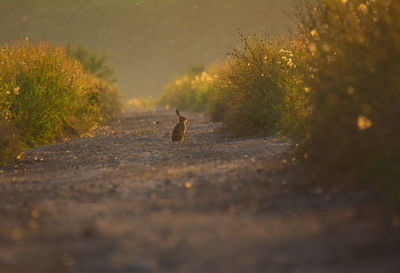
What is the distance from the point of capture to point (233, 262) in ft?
14.1

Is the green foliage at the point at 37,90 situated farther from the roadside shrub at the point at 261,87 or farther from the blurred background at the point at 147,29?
the blurred background at the point at 147,29

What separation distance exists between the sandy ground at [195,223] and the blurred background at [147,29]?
89162mm

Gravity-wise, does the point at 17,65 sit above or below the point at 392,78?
above

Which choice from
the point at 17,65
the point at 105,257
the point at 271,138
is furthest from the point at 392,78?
the point at 17,65

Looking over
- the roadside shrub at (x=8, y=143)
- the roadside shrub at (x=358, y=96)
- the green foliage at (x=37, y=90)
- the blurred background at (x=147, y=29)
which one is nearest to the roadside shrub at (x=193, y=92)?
the green foliage at (x=37, y=90)

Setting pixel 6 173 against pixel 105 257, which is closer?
pixel 105 257

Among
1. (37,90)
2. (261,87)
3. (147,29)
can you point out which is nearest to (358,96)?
(261,87)

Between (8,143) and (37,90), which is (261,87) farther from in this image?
(8,143)

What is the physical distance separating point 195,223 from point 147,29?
108142mm

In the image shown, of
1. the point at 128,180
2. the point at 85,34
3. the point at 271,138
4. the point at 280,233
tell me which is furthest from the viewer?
the point at 85,34

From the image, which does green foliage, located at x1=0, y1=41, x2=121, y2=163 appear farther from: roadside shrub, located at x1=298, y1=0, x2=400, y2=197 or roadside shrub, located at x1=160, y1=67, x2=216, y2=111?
roadside shrub, located at x1=160, y1=67, x2=216, y2=111

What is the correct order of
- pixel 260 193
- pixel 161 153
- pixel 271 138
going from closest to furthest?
pixel 260 193 < pixel 161 153 < pixel 271 138

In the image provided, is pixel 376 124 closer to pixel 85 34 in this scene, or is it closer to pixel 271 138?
pixel 271 138

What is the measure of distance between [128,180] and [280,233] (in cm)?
348
